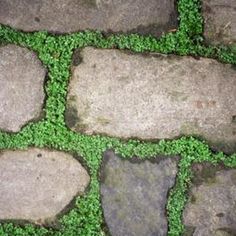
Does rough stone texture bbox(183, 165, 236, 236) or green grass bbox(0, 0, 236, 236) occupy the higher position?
green grass bbox(0, 0, 236, 236)

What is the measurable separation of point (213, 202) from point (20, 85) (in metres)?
0.90

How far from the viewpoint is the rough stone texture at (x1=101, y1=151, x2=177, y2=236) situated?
1.87 meters

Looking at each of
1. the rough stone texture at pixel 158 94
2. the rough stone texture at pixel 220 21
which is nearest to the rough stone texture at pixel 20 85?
the rough stone texture at pixel 158 94

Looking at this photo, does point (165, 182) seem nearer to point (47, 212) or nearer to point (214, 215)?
point (214, 215)

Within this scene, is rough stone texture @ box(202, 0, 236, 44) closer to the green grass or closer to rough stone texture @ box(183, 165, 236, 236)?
the green grass

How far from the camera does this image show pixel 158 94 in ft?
6.07

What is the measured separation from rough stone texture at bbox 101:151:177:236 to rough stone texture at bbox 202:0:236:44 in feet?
1.69

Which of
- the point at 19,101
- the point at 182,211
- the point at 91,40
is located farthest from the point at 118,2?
the point at 182,211

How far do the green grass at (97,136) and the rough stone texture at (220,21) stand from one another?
0.10ft

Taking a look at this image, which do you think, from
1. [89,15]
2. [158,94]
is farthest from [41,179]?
[89,15]

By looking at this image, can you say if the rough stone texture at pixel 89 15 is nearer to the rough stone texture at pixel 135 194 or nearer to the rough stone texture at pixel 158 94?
the rough stone texture at pixel 158 94

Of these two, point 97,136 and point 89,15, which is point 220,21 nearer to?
point 89,15

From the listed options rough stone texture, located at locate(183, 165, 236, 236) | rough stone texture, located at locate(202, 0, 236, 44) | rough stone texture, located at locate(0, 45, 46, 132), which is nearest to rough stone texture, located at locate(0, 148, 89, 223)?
rough stone texture, located at locate(0, 45, 46, 132)

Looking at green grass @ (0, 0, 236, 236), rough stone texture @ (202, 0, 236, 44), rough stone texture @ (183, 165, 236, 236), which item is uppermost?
rough stone texture @ (202, 0, 236, 44)
